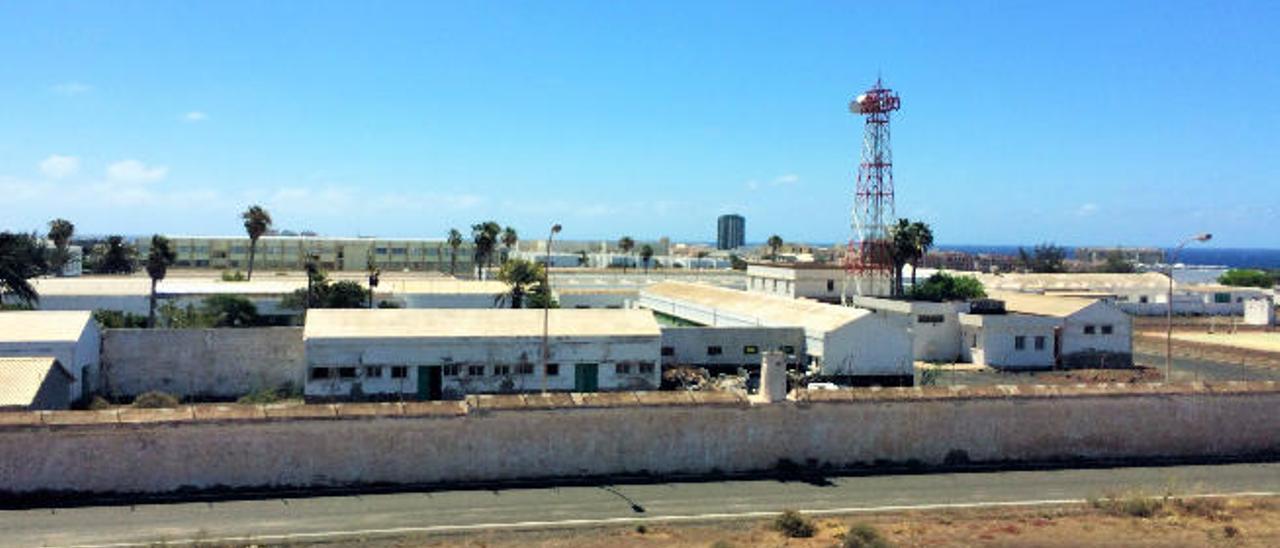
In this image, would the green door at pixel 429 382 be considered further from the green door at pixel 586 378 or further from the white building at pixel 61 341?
the white building at pixel 61 341

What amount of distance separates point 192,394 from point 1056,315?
49.0 metres

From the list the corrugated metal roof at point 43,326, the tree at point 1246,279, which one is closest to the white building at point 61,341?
the corrugated metal roof at point 43,326

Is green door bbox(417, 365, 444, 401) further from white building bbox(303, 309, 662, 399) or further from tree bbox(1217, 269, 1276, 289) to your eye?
tree bbox(1217, 269, 1276, 289)

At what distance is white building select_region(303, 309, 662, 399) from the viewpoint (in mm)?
43719

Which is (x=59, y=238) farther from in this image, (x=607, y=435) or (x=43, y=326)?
(x=607, y=435)

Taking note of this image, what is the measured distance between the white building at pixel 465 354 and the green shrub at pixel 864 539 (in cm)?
2199

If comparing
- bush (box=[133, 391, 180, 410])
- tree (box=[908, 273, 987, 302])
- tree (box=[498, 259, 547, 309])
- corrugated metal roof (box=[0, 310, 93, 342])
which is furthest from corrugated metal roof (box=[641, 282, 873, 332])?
corrugated metal roof (box=[0, 310, 93, 342])

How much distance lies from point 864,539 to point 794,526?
201 centimetres

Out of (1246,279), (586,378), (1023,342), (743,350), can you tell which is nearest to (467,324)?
(586,378)

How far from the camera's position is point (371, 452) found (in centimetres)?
2894

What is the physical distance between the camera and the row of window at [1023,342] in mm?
61281

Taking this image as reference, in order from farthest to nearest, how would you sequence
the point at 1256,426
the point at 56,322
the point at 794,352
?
the point at 794,352
the point at 56,322
the point at 1256,426

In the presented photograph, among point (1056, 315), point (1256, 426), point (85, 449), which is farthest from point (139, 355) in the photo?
point (1056, 315)

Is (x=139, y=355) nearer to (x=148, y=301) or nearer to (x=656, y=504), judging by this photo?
(x=148, y=301)
